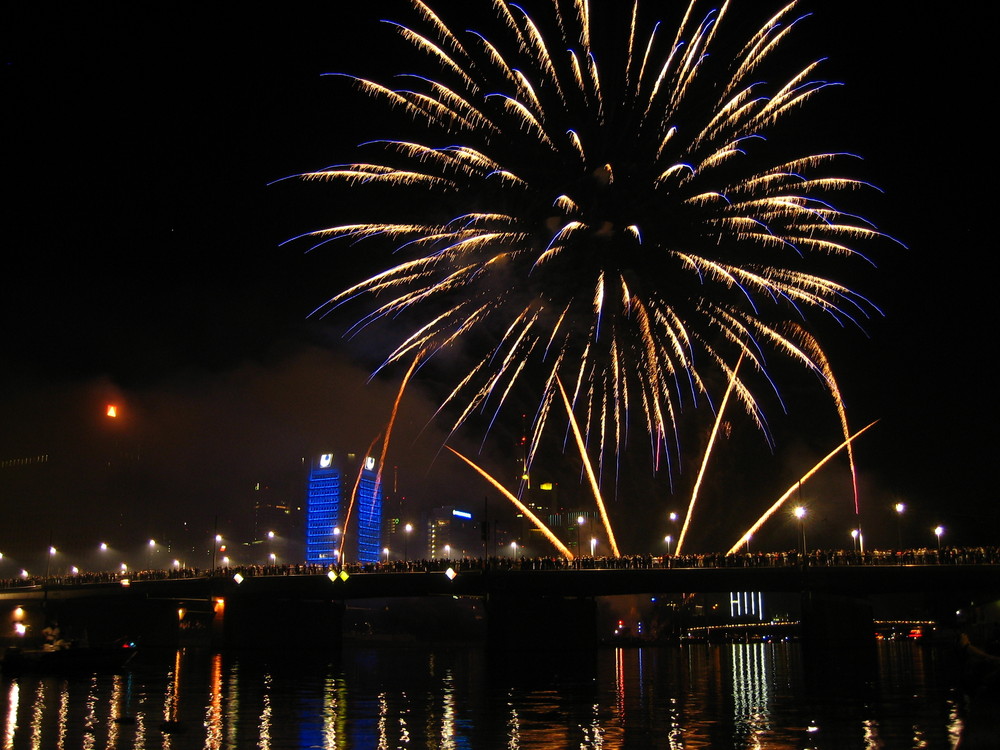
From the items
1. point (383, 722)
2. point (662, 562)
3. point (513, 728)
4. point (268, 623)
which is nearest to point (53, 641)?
point (268, 623)

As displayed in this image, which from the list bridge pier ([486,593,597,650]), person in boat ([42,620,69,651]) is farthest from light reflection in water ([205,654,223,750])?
bridge pier ([486,593,597,650])

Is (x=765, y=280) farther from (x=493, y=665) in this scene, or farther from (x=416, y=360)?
(x=493, y=665)

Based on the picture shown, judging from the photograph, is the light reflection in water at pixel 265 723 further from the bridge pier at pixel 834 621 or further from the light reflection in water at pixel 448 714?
the bridge pier at pixel 834 621

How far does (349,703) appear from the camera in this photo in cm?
5175

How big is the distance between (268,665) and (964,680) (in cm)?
5880

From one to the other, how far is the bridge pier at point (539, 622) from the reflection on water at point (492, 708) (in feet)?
68.4

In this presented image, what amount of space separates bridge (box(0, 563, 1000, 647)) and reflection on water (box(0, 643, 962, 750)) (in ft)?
39.7

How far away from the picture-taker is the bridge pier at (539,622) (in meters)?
105

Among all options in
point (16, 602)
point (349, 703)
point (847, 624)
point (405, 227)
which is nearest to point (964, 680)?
point (349, 703)

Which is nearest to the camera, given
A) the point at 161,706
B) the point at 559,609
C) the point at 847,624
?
the point at 161,706

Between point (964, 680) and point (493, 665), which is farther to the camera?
point (493, 665)

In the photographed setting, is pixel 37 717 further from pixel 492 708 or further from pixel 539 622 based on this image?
pixel 539 622

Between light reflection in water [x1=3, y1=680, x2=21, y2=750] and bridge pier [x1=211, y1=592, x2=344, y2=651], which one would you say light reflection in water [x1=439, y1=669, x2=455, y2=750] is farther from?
bridge pier [x1=211, y1=592, x2=344, y2=651]

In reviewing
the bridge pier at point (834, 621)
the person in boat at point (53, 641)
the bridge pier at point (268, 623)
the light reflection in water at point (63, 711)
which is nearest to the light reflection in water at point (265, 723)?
the light reflection in water at point (63, 711)
